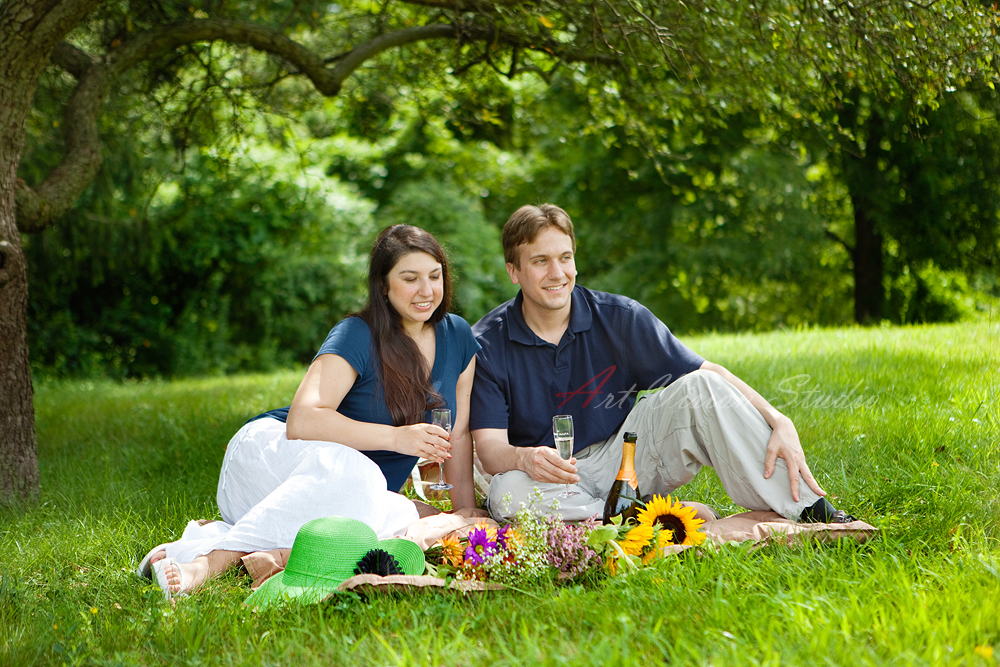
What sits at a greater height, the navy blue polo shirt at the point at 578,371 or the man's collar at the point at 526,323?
the man's collar at the point at 526,323

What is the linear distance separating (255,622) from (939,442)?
3333 mm

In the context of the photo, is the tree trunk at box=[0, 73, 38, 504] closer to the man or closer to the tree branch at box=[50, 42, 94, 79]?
the tree branch at box=[50, 42, 94, 79]

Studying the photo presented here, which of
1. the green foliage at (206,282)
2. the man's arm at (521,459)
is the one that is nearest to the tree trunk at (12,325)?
the man's arm at (521,459)

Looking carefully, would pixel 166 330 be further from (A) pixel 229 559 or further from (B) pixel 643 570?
(B) pixel 643 570

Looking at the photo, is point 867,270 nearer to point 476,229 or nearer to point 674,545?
point 476,229

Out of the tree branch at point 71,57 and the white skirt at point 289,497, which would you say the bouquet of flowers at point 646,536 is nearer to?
the white skirt at point 289,497

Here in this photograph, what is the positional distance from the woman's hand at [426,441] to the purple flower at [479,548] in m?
0.38

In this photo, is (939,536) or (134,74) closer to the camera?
(939,536)

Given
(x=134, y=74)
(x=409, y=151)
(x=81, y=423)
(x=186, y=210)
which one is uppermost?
(x=409, y=151)

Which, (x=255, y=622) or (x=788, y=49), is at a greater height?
(x=788, y=49)

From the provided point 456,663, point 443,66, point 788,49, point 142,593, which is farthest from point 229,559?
point 443,66

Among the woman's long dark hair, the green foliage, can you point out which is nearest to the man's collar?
the woman's long dark hair

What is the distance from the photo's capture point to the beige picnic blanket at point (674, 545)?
8.73ft

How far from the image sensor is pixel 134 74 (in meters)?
6.97
